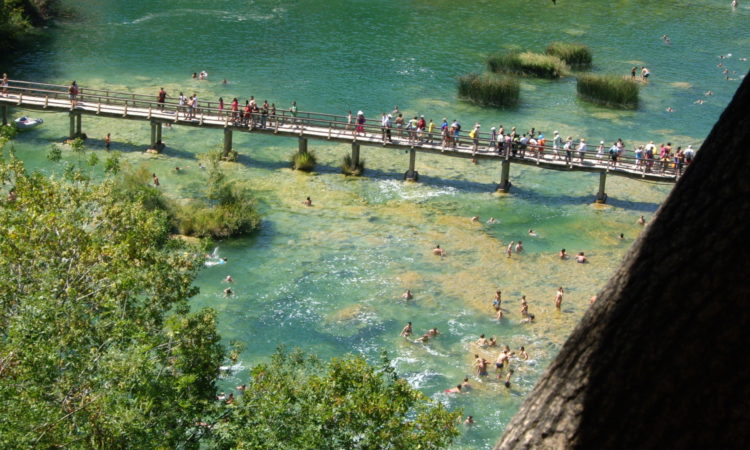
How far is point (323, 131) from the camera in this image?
4981 centimetres

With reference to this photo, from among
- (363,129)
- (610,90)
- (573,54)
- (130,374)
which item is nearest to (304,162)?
(363,129)

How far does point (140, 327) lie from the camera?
2002 centimetres

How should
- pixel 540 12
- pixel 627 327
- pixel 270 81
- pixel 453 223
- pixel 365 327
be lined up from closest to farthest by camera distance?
1. pixel 627 327
2. pixel 365 327
3. pixel 453 223
4. pixel 270 81
5. pixel 540 12

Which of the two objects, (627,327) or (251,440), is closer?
(627,327)

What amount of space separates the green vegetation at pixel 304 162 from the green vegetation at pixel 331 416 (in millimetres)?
28758

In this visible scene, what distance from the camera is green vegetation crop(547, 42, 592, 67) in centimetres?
6494

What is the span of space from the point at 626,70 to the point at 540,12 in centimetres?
1474

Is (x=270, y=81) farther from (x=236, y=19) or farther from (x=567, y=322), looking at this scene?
(x=567, y=322)

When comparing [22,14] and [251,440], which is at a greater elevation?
[22,14]

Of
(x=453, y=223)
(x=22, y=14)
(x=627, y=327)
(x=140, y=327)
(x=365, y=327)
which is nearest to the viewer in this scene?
(x=627, y=327)

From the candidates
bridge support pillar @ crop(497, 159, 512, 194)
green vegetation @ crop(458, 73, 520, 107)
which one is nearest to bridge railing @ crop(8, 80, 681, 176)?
bridge support pillar @ crop(497, 159, 512, 194)

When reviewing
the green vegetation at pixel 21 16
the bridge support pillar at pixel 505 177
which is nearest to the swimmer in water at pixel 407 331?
the bridge support pillar at pixel 505 177

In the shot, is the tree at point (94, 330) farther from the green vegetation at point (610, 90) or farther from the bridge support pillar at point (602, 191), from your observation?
the green vegetation at point (610, 90)

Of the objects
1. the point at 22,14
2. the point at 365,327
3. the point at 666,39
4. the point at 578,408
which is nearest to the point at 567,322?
the point at 365,327
